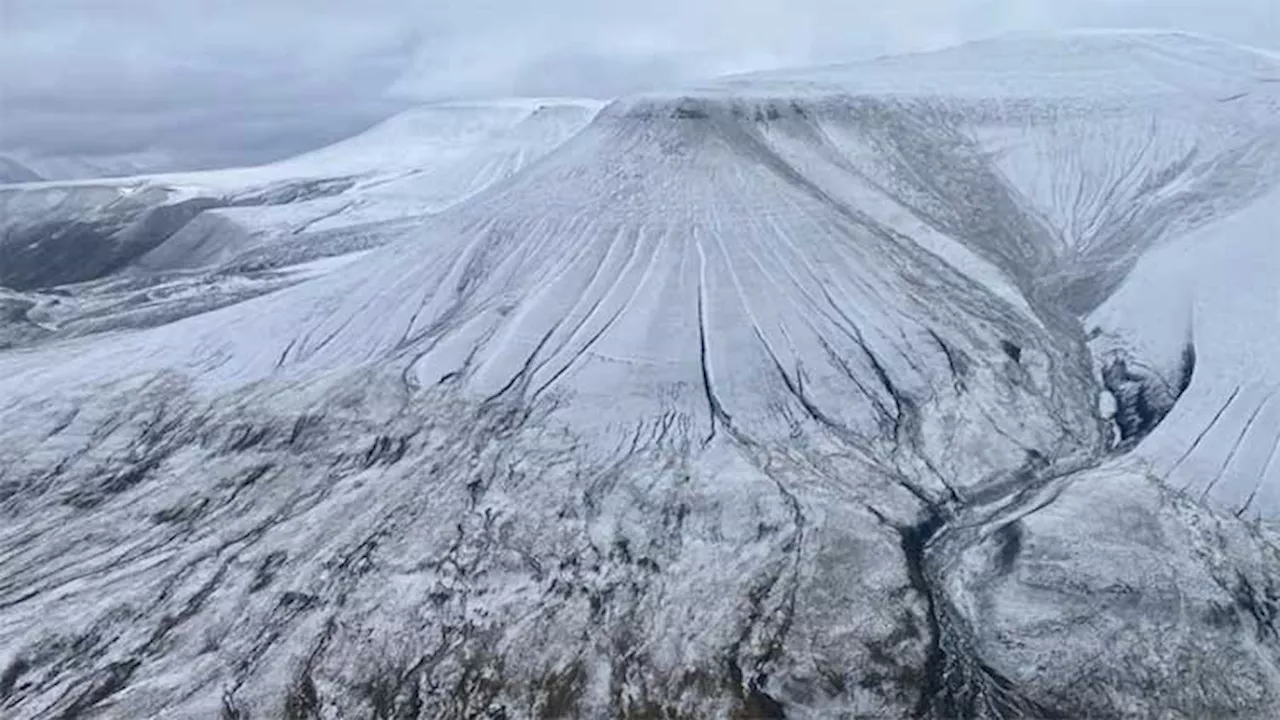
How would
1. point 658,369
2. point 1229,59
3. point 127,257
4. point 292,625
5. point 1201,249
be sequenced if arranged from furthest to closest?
point 127,257 → point 1229,59 → point 1201,249 → point 658,369 → point 292,625

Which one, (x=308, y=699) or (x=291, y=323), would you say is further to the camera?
(x=291, y=323)

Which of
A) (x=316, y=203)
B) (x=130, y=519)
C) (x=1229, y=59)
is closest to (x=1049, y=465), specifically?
(x=130, y=519)

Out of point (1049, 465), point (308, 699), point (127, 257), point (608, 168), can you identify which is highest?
point (608, 168)

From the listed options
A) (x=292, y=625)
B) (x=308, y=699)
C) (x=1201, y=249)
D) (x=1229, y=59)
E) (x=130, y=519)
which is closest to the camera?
(x=308, y=699)

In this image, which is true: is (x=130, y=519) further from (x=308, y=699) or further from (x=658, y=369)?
(x=658, y=369)

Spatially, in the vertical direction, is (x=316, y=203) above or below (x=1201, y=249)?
below

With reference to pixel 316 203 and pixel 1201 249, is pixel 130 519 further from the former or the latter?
pixel 316 203
